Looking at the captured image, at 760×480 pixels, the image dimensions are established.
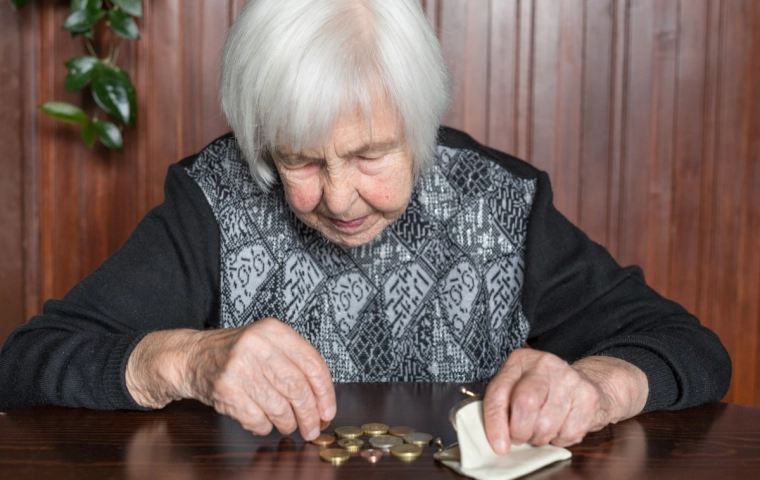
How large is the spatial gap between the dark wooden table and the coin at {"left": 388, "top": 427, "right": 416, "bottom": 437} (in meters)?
0.04

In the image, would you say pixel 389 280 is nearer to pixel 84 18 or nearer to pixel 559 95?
pixel 559 95

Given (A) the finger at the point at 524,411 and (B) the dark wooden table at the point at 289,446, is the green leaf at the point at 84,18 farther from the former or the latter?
(A) the finger at the point at 524,411

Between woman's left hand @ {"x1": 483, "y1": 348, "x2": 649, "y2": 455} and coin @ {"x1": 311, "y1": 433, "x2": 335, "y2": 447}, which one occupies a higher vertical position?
woman's left hand @ {"x1": 483, "y1": 348, "x2": 649, "y2": 455}

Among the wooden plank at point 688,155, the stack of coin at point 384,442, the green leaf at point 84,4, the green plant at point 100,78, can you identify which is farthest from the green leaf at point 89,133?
the wooden plank at point 688,155

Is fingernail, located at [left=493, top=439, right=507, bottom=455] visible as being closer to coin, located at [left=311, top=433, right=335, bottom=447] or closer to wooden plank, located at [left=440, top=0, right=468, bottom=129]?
coin, located at [left=311, top=433, right=335, bottom=447]

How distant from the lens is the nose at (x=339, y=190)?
4.77 feet

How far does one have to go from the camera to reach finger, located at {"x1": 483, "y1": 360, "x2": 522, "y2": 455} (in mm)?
1082

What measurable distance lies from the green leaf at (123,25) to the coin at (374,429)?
1767 mm

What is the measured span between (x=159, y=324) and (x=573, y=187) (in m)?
1.68

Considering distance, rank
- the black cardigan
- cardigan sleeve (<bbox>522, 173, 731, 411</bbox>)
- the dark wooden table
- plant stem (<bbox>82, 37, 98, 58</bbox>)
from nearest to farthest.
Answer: the dark wooden table < the black cardigan < cardigan sleeve (<bbox>522, 173, 731, 411</bbox>) < plant stem (<bbox>82, 37, 98, 58</bbox>)

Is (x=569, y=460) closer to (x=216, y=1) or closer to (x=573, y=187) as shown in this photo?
(x=573, y=187)

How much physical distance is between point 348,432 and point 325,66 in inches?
24.8

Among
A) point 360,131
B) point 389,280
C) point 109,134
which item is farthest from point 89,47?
point 360,131

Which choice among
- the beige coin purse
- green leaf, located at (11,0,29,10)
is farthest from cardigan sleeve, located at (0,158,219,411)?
green leaf, located at (11,0,29,10)
